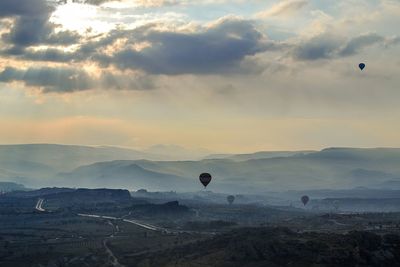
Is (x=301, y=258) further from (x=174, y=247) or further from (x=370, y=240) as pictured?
(x=174, y=247)

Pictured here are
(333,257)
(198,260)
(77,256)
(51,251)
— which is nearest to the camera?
(333,257)

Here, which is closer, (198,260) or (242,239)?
(198,260)

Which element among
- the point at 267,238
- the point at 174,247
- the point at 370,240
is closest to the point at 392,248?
the point at 370,240

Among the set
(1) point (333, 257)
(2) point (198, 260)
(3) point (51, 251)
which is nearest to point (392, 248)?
(1) point (333, 257)

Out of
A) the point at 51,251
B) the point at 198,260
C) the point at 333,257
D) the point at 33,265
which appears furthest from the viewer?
the point at 51,251

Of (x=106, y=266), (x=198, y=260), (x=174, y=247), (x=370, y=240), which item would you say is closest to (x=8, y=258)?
(x=106, y=266)

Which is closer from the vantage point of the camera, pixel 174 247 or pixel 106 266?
pixel 106 266

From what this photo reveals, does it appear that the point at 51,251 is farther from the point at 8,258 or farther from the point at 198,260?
the point at 198,260

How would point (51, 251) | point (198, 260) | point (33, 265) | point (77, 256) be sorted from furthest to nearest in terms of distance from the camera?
point (51, 251) < point (77, 256) < point (33, 265) < point (198, 260)

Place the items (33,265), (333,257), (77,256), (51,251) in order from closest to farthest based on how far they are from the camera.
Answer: (333,257), (33,265), (77,256), (51,251)
